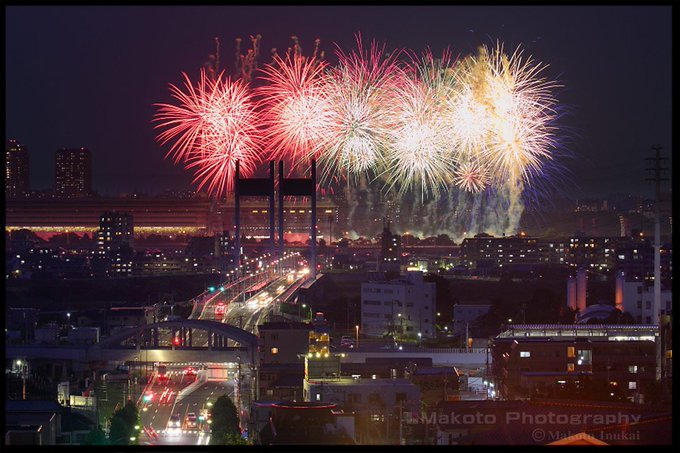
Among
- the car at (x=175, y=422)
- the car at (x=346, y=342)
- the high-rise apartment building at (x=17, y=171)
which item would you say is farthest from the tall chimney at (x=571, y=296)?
the high-rise apartment building at (x=17, y=171)

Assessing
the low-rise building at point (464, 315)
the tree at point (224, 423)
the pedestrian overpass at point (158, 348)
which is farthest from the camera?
the low-rise building at point (464, 315)

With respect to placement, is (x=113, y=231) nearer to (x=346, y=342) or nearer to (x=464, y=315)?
(x=464, y=315)

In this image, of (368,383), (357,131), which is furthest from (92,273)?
(368,383)

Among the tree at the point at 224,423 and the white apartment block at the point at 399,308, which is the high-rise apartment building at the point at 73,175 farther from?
the tree at the point at 224,423

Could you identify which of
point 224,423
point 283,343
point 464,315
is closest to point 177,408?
point 224,423

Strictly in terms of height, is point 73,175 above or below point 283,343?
above
